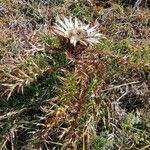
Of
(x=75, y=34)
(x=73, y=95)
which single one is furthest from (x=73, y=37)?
(x=73, y=95)

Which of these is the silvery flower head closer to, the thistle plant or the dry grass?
the thistle plant

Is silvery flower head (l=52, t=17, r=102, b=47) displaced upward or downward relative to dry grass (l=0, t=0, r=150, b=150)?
upward

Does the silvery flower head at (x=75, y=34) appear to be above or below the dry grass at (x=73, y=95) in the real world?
above

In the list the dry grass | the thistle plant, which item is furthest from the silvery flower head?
the dry grass

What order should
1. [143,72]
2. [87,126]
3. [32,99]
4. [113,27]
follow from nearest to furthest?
[87,126] → [32,99] → [143,72] → [113,27]

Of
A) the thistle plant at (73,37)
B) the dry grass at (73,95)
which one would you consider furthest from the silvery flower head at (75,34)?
the dry grass at (73,95)

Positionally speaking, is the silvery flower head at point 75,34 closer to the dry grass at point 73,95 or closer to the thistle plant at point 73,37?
the thistle plant at point 73,37

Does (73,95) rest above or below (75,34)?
below

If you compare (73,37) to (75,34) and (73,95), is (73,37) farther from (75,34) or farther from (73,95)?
(73,95)

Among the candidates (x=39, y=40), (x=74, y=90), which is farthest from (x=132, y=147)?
(x=39, y=40)

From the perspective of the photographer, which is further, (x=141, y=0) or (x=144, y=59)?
(x=141, y=0)

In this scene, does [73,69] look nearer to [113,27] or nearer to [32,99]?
[32,99]
